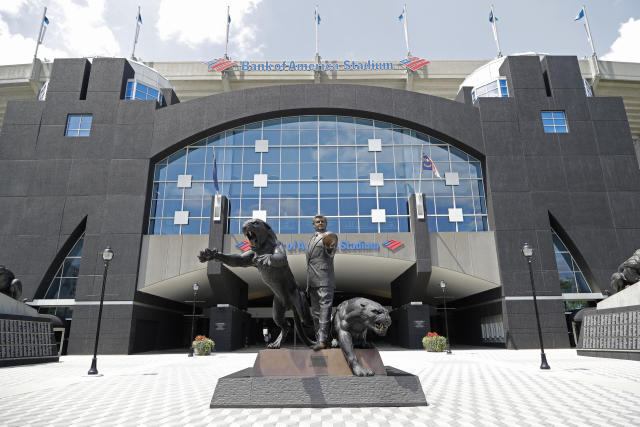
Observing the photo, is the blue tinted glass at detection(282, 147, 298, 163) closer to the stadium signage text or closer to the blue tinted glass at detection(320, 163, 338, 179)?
the blue tinted glass at detection(320, 163, 338, 179)

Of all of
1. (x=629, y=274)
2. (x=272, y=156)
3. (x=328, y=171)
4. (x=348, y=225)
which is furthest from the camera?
(x=272, y=156)

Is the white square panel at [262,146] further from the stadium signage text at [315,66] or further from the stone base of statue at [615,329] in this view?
the stone base of statue at [615,329]

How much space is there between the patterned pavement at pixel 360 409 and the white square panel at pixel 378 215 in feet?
57.3

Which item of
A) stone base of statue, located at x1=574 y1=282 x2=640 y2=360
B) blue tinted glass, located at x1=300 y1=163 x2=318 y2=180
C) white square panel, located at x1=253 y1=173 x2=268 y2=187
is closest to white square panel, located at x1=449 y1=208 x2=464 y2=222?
blue tinted glass, located at x1=300 y1=163 x2=318 y2=180

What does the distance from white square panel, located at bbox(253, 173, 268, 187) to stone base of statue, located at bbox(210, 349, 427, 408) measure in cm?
2469

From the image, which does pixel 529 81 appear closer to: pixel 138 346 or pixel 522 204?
pixel 522 204

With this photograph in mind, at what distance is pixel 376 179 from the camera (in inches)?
1244

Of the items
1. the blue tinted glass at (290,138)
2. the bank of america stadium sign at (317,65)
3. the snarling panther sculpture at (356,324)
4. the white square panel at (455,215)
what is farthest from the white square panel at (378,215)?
the snarling panther sculpture at (356,324)

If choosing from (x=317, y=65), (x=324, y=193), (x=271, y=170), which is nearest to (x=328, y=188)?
Result: (x=324, y=193)

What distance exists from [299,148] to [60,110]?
19.6 meters

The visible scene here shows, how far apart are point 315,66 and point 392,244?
83.0 feet

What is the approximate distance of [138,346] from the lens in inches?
1119

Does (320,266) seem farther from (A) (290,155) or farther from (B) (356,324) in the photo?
(A) (290,155)

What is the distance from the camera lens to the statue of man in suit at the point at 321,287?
7851 mm
